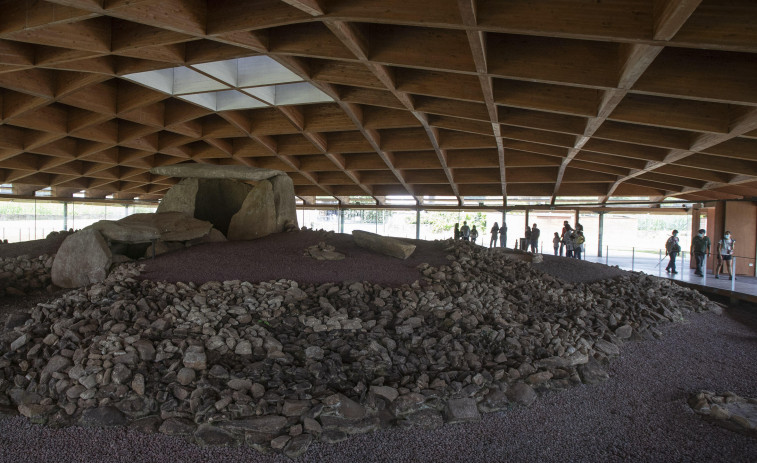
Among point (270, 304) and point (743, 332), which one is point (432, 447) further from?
point (743, 332)

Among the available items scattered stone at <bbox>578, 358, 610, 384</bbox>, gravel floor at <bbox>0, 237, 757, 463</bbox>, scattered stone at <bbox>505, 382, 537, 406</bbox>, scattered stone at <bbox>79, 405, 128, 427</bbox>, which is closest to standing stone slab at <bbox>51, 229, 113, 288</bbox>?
gravel floor at <bbox>0, 237, 757, 463</bbox>

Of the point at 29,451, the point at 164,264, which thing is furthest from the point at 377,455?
the point at 164,264

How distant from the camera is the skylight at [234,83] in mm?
10453

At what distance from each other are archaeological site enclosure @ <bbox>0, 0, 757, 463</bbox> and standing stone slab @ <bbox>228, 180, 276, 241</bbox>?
0.07 metres

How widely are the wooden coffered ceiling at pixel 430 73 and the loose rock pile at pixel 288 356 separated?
4.65m

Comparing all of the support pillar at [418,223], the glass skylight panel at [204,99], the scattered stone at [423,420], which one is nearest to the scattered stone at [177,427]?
the scattered stone at [423,420]

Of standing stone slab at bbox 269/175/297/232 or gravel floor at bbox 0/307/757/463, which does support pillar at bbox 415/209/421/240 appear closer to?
standing stone slab at bbox 269/175/297/232

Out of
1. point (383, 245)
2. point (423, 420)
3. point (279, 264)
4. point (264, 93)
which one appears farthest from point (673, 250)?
point (264, 93)

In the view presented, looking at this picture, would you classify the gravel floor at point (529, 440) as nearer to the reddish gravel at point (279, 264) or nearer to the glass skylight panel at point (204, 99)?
the reddish gravel at point (279, 264)

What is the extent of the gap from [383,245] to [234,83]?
5886mm

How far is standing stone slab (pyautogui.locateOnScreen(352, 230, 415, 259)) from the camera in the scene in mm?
10312

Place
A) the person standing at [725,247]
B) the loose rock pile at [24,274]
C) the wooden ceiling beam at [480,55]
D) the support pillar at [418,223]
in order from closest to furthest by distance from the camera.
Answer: the wooden ceiling beam at [480,55] < the loose rock pile at [24,274] < the person standing at [725,247] < the support pillar at [418,223]

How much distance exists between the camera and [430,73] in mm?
9688

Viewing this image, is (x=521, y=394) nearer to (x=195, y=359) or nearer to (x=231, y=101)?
(x=195, y=359)
